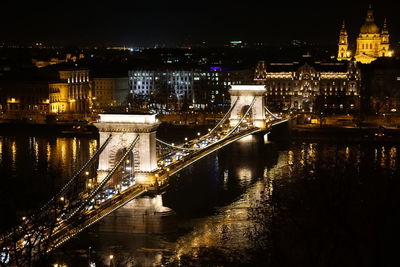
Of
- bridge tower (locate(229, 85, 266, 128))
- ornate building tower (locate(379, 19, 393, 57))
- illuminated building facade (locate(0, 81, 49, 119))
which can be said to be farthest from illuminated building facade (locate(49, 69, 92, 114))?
Answer: ornate building tower (locate(379, 19, 393, 57))

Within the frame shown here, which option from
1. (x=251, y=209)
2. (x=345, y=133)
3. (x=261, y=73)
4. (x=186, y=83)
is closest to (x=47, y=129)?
(x=345, y=133)

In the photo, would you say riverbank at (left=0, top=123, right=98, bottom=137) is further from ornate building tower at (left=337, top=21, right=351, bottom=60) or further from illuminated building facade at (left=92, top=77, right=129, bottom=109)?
ornate building tower at (left=337, top=21, right=351, bottom=60)

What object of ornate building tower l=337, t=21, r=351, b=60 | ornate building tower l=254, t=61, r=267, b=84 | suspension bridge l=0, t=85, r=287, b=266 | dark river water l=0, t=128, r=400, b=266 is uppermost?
ornate building tower l=337, t=21, r=351, b=60

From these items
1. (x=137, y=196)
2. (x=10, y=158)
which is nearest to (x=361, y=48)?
(x=10, y=158)

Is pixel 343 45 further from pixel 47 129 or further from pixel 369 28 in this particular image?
pixel 47 129

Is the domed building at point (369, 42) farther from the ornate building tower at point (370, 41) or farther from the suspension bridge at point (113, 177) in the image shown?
the suspension bridge at point (113, 177)

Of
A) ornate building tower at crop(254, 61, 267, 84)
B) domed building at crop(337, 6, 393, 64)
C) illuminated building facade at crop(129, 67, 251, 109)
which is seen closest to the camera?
ornate building tower at crop(254, 61, 267, 84)

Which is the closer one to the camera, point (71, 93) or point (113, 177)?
point (113, 177)
